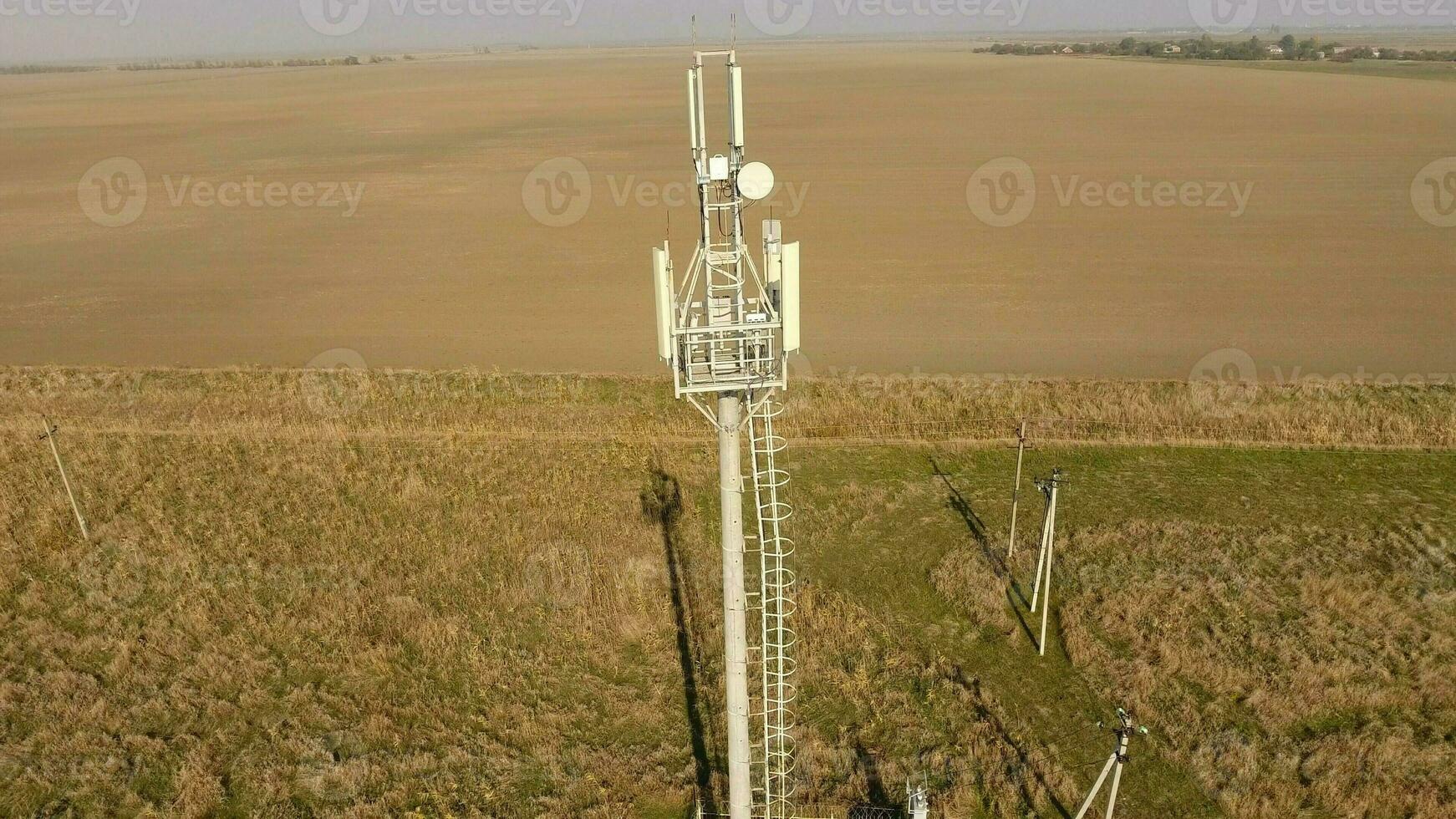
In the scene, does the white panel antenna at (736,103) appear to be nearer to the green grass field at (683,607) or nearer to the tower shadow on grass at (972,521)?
the green grass field at (683,607)

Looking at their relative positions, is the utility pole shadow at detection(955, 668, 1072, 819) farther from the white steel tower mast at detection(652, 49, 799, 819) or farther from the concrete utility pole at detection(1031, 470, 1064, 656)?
the white steel tower mast at detection(652, 49, 799, 819)

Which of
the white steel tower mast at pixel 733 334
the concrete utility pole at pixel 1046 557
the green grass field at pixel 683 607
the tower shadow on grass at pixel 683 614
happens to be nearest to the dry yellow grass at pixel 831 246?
the green grass field at pixel 683 607

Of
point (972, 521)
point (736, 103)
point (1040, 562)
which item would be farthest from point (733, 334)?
point (972, 521)

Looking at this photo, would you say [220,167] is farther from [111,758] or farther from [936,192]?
[111,758]

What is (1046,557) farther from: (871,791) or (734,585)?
(734,585)

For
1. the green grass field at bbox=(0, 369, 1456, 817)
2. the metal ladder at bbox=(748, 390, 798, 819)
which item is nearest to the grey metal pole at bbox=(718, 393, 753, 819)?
the metal ladder at bbox=(748, 390, 798, 819)
